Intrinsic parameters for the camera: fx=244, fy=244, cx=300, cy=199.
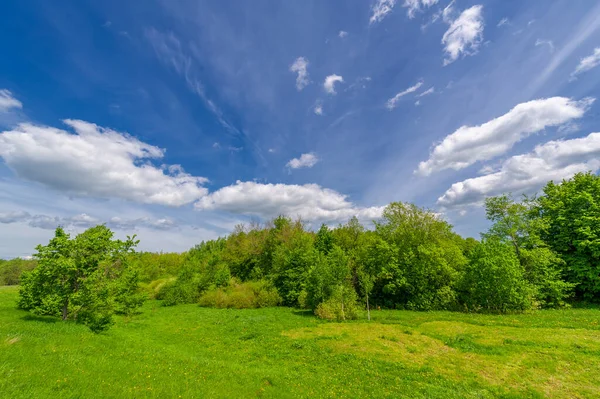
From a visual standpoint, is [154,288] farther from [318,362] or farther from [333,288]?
[318,362]

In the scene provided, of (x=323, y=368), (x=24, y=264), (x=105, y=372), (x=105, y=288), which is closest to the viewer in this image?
(x=105, y=372)

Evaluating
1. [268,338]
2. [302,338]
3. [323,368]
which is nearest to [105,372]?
[323,368]

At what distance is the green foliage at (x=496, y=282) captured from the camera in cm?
2503

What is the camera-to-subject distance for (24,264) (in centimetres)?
10350

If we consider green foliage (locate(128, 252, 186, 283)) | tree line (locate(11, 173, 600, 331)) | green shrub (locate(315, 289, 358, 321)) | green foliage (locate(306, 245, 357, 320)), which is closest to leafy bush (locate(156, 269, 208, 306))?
tree line (locate(11, 173, 600, 331))

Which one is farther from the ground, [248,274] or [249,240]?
[249,240]

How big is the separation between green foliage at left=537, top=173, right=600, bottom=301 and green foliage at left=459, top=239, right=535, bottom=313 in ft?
25.7

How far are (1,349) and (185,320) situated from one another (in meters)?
19.9

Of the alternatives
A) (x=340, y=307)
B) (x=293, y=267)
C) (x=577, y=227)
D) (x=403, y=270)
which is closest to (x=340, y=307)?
(x=340, y=307)

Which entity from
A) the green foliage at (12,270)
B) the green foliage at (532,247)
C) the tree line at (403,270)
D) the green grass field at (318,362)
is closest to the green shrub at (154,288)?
the tree line at (403,270)

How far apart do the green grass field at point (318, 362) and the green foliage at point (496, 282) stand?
3981mm

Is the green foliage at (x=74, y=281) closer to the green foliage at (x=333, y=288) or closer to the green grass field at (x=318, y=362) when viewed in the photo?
the green grass field at (x=318, y=362)

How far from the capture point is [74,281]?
18.0 meters

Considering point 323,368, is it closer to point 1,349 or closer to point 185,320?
point 1,349
